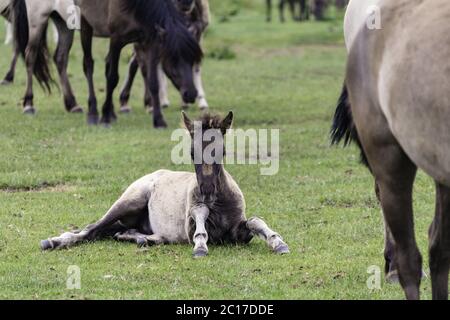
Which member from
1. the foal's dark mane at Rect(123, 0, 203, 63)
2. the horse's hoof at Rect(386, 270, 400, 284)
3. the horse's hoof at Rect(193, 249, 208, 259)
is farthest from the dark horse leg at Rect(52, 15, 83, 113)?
the horse's hoof at Rect(386, 270, 400, 284)

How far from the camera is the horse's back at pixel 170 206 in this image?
8641 millimetres

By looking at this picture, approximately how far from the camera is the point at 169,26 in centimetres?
1397

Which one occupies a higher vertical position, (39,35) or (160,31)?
(160,31)

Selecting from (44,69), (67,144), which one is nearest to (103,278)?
(67,144)

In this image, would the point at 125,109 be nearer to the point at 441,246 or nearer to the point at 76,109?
the point at 76,109

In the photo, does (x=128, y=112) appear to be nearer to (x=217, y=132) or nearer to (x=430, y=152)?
(x=217, y=132)

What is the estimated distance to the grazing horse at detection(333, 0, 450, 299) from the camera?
5359 mm

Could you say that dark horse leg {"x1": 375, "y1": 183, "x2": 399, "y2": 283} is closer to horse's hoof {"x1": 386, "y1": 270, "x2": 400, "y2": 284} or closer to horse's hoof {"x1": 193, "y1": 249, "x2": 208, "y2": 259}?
horse's hoof {"x1": 386, "y1": 270, "x2": 400, "y2": 284}

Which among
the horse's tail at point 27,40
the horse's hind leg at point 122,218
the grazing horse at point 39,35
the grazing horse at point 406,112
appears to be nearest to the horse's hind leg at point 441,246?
the grazing horse at point 406,112

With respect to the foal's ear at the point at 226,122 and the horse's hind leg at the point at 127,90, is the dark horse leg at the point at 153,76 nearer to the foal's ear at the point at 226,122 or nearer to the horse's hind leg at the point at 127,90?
the horse's hind leg at the point at 127,90

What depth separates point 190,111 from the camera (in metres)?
16.7

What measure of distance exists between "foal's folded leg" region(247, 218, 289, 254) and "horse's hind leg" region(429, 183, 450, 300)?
2.02 meters

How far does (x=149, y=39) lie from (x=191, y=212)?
6.40 meters

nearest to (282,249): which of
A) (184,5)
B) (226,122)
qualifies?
(226,122)
